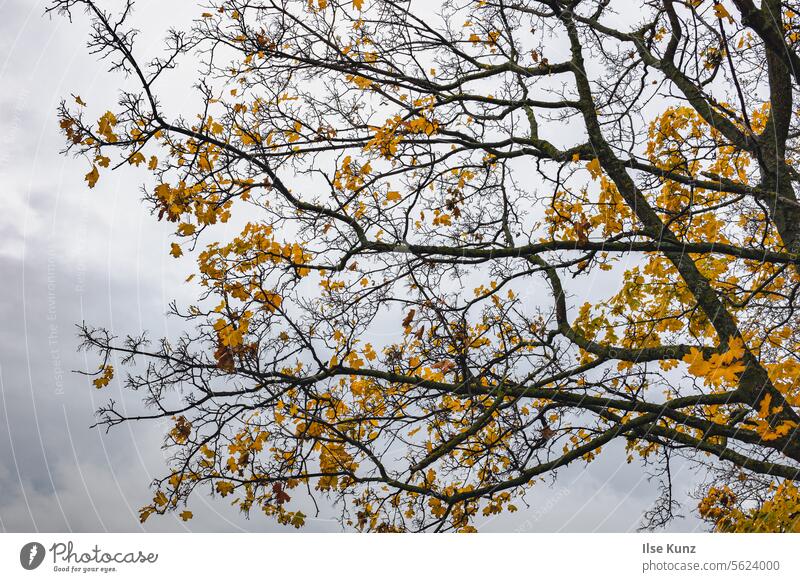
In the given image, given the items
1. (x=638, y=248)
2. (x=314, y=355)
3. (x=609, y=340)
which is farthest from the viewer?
(x=609, y=340)

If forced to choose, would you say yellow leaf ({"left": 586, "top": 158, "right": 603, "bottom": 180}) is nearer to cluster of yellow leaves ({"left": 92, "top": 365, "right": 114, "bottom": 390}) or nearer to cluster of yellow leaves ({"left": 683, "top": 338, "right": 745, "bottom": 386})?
cluster of yellow leaves ({"left": 683, "top": 338, "right": 745, "bottom": 386})

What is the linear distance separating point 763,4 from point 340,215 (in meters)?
4.15

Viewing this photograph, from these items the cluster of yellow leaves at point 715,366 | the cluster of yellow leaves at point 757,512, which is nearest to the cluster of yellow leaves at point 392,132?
A: the cluster of yellow leaves at point 715,366

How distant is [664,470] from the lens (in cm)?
566

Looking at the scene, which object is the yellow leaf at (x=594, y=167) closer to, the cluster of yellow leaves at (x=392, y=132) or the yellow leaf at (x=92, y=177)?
the cluster of yellow leaves at (x=392, y=132)

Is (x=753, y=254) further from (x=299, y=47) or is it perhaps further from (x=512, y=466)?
(x=299, y=47)

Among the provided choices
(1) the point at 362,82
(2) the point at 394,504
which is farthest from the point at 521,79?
(2) the point at 394,504
